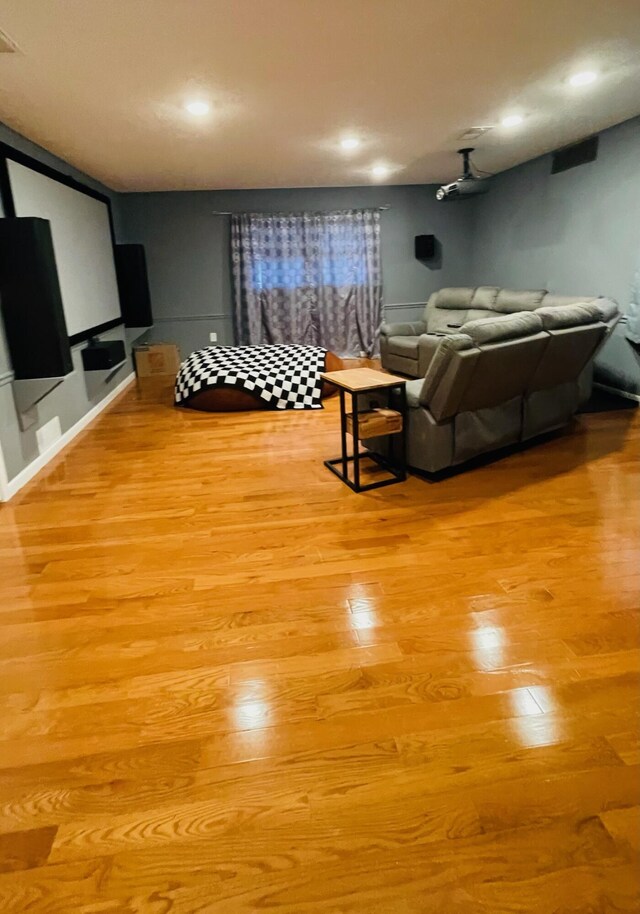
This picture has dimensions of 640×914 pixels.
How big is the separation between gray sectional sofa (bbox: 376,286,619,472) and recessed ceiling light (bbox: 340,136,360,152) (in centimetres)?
216

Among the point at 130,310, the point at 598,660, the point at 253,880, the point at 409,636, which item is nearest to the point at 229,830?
the point at 253,880

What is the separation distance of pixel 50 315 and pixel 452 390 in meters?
2.49

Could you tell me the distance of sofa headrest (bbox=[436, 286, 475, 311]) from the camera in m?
6.41

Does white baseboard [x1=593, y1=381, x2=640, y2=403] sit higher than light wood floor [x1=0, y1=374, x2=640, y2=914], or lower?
higher

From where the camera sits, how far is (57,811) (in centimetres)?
135

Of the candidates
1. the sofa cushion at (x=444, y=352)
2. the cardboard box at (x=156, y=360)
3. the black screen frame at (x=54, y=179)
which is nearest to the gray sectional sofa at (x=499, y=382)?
the sofa cushion at (x=444, y=352)

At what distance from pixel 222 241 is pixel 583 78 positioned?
15.3 feet

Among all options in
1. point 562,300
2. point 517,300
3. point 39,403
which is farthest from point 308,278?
point 39,403

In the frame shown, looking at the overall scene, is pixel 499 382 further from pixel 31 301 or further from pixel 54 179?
pixel 54 179

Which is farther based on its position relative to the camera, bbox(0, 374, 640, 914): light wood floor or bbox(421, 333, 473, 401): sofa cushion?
bbox(421, 333, 473, 401): sofa cushion

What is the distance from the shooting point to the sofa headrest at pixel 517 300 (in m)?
5.48

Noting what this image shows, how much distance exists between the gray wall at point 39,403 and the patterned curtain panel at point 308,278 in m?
1.88

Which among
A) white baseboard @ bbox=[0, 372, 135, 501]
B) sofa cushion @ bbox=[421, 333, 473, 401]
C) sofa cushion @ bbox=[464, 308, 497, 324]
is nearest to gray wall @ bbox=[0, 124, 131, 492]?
white baseboard @ bbox=[0, 372, 135, 501]

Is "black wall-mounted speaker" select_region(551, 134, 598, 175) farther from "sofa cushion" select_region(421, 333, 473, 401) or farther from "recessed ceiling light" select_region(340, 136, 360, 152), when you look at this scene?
"sofa cushion" select_region(421, 333, 473, 401)
